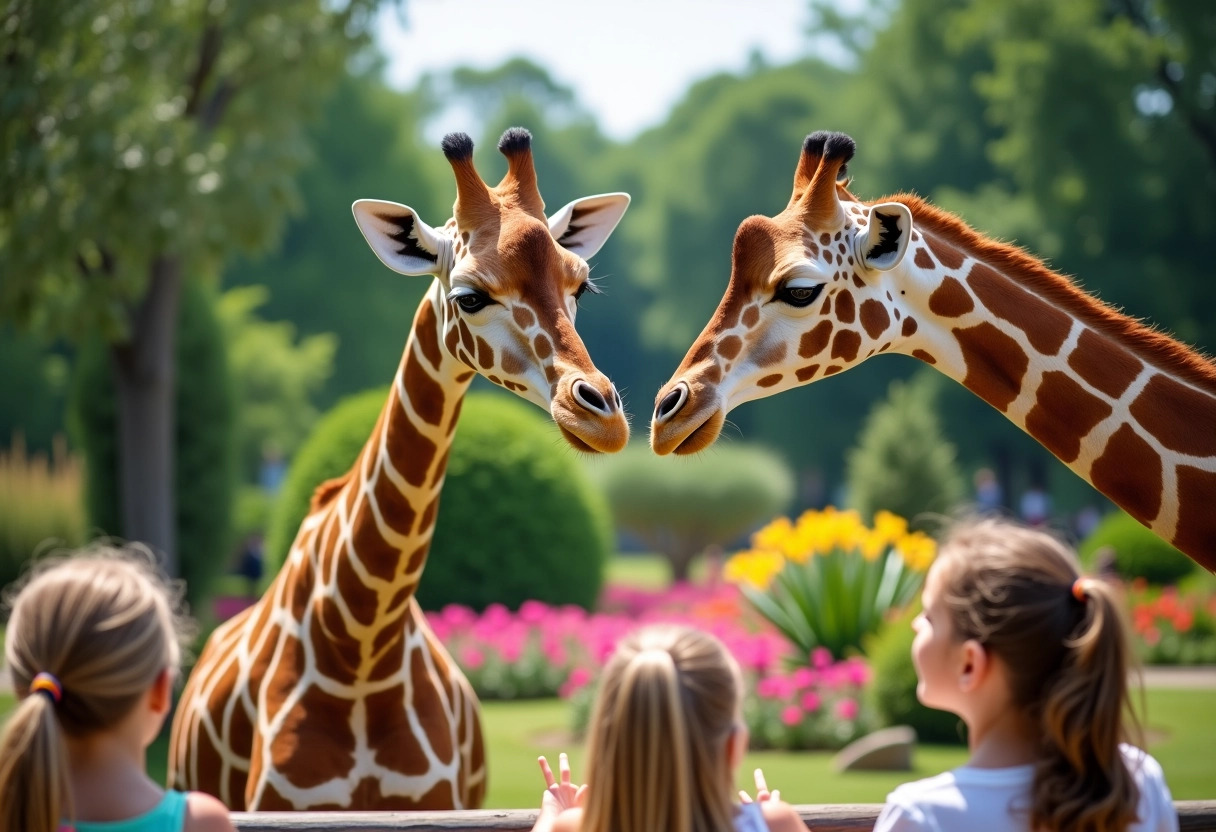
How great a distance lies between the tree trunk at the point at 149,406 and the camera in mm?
10031

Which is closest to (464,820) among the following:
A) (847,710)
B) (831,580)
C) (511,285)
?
(511,285)

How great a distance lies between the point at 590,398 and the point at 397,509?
2.72 ft

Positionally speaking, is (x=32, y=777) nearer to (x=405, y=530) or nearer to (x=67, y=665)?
(x=67, y=665)

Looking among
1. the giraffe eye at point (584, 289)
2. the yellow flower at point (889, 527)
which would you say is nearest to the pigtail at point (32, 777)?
the giraffe eye at point (584, 289)

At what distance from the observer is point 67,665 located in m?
2.12

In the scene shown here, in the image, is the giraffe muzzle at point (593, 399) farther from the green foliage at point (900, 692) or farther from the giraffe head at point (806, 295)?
the green foliage at point (900, 692)

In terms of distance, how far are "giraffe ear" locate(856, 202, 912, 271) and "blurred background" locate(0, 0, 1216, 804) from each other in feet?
14.2

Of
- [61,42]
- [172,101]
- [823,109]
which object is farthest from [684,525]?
[823,109]

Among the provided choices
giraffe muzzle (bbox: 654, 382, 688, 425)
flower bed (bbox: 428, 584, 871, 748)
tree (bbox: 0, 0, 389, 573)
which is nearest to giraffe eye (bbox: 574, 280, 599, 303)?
giraffe muzzle (bbox: 654, 382, 688, 425)

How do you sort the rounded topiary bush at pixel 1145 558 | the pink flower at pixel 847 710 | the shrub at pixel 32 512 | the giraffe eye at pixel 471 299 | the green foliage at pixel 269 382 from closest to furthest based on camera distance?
1. the giraffe eye at pixel 471 299
2. the pink flower at pixel 847 710
3. the rounded topiary bush at pixel 1145 558
4. the shrub at pixel 32 512
5. the green foliage at pixel 269 382

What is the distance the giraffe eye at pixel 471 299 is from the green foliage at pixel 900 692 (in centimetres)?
597

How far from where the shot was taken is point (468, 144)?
375cm

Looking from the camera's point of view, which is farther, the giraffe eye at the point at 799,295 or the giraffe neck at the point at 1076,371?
the giraffe eye at the point at 799,295

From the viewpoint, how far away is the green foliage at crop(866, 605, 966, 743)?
28.7 ft
